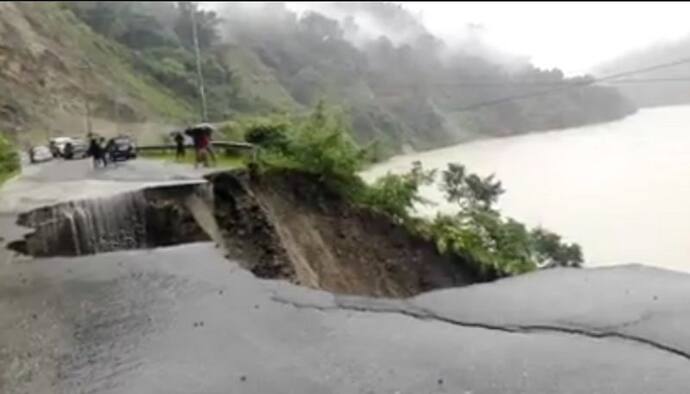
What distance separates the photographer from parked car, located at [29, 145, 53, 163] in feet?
96.2

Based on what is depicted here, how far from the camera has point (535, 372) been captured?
282 inches

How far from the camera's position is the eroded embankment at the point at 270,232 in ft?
44.6

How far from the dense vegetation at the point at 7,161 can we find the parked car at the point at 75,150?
8038 millimetres

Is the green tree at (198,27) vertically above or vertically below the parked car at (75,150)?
above

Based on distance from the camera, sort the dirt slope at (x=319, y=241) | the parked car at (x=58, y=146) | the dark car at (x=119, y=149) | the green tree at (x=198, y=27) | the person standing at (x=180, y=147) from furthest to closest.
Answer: the green tree at (x=198, y=27) < the parked car at (x=58, y=146) < the dark car at (x=119, y=149) < the person standing at (x=180, y=147) < the dirt slope at (x=319, y=241)

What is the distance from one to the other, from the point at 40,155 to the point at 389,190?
1742 cm

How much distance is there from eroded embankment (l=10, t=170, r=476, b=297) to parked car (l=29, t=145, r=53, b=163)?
14746 mm

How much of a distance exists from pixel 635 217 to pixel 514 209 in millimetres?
7768

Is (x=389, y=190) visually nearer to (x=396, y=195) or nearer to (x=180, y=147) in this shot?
(x=396, y=195)

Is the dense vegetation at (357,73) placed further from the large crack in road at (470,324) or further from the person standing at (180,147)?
the large crack in road at (470,324)

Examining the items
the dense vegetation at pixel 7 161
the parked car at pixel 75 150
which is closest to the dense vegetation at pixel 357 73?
the dense vegetation at pixel 7 161

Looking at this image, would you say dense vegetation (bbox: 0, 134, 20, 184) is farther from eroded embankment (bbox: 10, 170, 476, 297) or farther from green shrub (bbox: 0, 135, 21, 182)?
eroded embankment (bbox: 10, 170, 476, 297)

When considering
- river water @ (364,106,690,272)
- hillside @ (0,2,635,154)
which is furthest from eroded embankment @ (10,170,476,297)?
hillside @ (0,2,635,154)

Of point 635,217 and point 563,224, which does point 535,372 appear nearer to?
point 635,217
